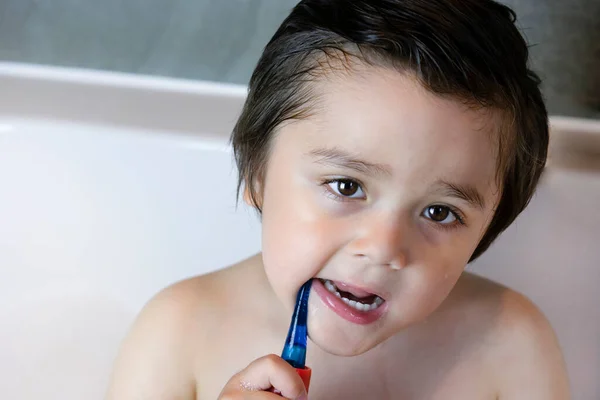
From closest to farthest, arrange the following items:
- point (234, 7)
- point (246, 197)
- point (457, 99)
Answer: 1. point (457, 99)
2. point (246, 197)
3. point (234, 7)

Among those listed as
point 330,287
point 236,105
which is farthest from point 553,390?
point 236,105

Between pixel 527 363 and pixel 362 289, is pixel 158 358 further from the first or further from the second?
pixel 527 363

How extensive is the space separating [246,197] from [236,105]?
26cm

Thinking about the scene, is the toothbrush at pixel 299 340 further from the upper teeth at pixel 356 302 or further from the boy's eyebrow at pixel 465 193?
the boy's eyebrow at pixel 465 193

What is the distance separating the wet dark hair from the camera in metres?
0.63

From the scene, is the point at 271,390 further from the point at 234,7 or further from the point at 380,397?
the point at 234,7

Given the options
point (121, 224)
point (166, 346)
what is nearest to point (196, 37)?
point (121, 224)

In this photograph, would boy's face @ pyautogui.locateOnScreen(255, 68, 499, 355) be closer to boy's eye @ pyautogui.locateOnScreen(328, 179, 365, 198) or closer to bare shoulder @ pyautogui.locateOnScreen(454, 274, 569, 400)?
boy's eye @ pyautogui.locateOnScreen(328, 179, 365, 198)

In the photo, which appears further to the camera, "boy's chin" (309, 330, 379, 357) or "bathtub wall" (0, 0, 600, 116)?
"bathtub wall" (0, 0, 600, 116)

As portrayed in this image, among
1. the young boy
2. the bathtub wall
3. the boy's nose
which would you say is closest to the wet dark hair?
the young boy

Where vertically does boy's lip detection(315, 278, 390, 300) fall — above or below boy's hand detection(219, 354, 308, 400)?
above

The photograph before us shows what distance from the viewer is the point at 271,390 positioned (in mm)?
642

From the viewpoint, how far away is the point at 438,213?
0.67m

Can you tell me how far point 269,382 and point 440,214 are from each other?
0.71ft
